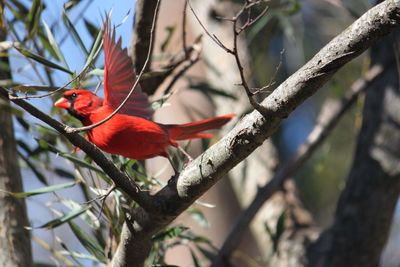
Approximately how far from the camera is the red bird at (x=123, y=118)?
98.5 inches

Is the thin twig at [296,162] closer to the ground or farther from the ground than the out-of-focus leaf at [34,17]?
closer to the ground

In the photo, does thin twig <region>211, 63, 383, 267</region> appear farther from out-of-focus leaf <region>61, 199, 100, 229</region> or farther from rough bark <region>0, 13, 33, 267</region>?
rough bark <region>0, 13, 33, 267</region>

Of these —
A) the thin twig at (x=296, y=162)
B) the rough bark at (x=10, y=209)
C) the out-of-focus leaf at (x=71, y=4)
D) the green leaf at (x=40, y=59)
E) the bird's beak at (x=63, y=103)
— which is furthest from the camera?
the thin twig at (x=296, y=162)

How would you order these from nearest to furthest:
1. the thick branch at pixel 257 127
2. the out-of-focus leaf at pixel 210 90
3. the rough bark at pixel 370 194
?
the thick branch at pixel 257 127 < the rough bark at pixel 370 194 < the out-of-focus leaf at pixel 210 90

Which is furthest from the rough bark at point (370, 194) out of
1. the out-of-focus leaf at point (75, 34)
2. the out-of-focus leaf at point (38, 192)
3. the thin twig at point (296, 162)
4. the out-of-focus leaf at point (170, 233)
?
the out-of-focus leaf at point (75, 34)

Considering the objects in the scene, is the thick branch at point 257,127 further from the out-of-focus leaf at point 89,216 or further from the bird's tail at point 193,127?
the bird's tail at point 193,127

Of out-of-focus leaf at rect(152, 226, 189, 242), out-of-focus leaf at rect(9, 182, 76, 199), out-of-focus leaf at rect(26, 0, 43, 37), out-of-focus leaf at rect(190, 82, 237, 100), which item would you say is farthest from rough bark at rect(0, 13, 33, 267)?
out-of-focus leaf at rect(190, 82, 237, 100)

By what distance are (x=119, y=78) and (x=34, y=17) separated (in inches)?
21.1

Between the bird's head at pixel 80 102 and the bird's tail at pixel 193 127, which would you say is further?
the bird's tail at pixel 193 127

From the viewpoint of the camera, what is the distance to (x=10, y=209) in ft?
8.91

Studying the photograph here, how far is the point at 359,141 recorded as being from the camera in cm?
354

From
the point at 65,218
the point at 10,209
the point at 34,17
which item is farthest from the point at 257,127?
the point at 34,17

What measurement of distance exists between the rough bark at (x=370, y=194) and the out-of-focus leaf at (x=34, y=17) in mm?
1456

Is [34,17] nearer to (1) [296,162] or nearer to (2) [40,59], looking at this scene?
(2) [40,59]
